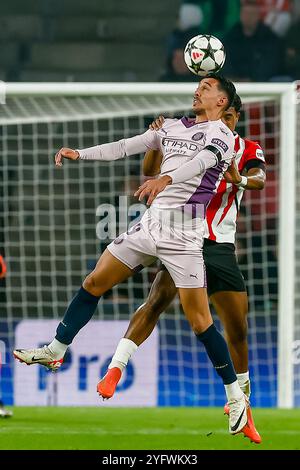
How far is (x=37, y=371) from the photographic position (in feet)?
33.0

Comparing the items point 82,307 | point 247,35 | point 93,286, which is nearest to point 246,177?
point 93,286

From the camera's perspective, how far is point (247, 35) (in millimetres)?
12039

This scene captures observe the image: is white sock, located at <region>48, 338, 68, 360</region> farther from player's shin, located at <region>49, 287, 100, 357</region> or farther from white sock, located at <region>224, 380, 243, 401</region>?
white sock, located at <region>224, 380, 243, 401</region>

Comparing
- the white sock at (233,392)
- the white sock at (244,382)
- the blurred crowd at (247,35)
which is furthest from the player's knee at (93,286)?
the blurred crowd at (247,35)

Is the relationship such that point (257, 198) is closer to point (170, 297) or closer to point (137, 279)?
point (137, 279)

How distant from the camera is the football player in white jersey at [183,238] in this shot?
6195 mm

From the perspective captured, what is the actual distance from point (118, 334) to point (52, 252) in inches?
52.3

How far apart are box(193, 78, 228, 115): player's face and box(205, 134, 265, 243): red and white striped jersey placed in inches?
22.6

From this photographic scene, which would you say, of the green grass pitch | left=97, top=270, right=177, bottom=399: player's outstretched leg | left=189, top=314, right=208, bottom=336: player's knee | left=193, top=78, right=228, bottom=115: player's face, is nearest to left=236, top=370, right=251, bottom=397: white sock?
the green grass pitch

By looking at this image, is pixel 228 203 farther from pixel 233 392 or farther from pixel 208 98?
pixel 233 392

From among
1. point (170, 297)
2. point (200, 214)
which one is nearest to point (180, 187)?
point (200, 214)

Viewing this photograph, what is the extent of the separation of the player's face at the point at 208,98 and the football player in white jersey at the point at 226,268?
31cm

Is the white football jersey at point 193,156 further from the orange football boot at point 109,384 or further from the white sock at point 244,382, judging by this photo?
the white sock at point 244,382

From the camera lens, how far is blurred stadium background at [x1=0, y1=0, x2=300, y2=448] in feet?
31.9
